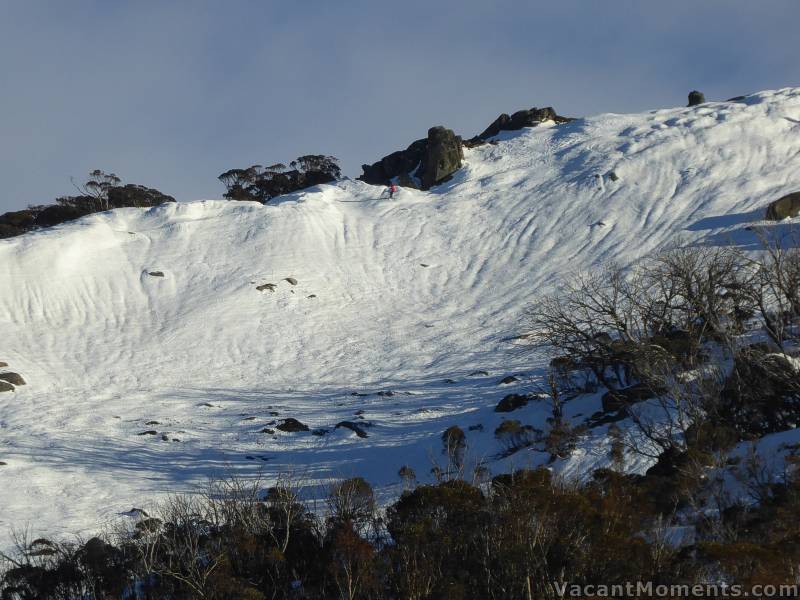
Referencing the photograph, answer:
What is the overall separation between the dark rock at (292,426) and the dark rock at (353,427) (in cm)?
130

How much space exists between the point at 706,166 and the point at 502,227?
15496 millimetres

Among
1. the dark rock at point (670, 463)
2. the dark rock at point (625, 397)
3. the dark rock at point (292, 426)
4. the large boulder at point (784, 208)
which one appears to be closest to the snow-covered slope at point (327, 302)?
the dark rock at point (292, 426)

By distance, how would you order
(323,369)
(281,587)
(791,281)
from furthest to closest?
(323,369) < (791,281) < (281,587)

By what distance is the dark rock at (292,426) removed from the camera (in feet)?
91.6

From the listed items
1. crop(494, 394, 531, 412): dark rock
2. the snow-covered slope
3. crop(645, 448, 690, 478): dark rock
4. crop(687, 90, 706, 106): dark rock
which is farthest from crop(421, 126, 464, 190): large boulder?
crop(645, 448, 690, 478): dark rock

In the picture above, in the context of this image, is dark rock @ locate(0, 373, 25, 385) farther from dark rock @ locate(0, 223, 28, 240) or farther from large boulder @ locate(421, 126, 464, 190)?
large boulder @ locate(421, 126, 464, 190)

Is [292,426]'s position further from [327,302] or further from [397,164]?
[397,164]

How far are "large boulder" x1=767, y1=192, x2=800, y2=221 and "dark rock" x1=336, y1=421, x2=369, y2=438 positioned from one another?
1214 inches

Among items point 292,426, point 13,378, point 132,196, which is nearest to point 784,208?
point 292,426

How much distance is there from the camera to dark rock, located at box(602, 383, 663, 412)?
76.6 feet

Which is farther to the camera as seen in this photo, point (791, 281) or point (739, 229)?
point (739, 229)

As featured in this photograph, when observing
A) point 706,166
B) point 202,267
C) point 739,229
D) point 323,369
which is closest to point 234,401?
point 323,369

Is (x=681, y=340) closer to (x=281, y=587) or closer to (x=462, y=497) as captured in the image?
(x=462, y=497)

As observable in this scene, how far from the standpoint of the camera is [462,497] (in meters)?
14.3
